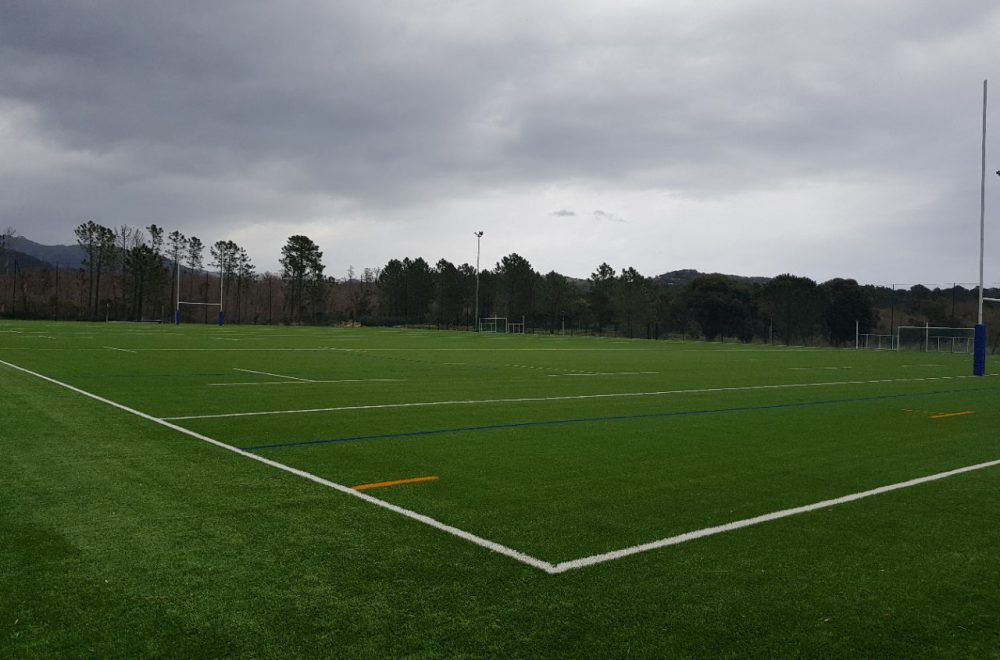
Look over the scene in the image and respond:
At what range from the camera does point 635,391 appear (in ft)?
50.4

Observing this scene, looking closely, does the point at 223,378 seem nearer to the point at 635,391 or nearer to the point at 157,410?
the point at 157,410

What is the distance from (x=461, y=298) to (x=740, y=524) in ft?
326

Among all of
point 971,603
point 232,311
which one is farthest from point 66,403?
point 232,311

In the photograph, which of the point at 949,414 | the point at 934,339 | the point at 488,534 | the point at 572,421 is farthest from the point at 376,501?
the point at 934,339

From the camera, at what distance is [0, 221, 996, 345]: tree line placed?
5997 centimetres

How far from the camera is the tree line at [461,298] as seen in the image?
60.0 m

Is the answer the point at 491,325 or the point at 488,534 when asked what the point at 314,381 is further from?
the point at 491,325

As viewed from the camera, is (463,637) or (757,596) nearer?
(463,637)

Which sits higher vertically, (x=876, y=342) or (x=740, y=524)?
(x=876, y=342)

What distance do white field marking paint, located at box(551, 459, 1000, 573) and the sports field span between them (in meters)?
0.03

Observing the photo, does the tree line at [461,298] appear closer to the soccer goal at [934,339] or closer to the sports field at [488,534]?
the soccer goal at [934,339]

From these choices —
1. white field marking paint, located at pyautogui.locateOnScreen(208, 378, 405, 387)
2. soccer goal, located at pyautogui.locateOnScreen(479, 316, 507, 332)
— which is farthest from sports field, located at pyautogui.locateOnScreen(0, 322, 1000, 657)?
soccer goal, located at pyautogui.locateOnScreen(479, 316, 507, 332)

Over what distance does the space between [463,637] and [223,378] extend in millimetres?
14108

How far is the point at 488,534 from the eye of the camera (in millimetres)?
4859
